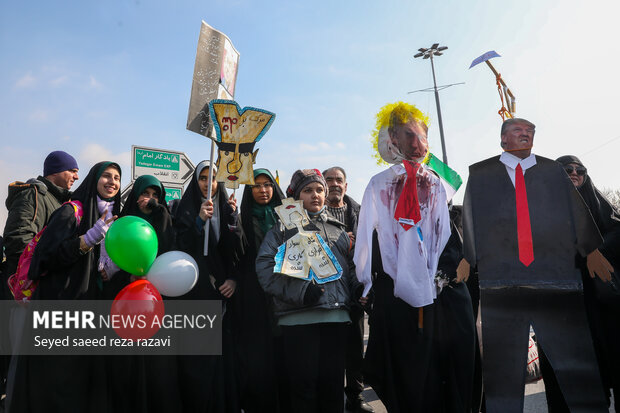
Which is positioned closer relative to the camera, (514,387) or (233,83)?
(514,387)

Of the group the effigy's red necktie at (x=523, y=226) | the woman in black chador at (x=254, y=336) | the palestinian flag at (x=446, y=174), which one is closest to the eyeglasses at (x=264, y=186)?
the woman in black chador at (x=254, y=336)

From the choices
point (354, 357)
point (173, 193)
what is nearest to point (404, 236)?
point (354, 357)

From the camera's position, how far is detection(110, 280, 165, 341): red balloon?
9.08ft

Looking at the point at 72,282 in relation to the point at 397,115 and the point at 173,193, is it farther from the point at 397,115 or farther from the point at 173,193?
the point at 173,193

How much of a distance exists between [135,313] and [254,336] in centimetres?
107

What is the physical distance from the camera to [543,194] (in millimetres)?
2820

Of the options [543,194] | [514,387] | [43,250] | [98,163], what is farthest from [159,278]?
[543,194]

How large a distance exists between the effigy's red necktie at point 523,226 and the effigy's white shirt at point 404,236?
1.58 ft

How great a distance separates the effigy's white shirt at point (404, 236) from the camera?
9.32ft

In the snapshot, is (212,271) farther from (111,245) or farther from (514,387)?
(514,387)

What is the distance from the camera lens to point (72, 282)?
306cm

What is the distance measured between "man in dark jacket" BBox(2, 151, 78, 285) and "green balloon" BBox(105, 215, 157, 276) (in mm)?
1553

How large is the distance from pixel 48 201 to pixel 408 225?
362 cm

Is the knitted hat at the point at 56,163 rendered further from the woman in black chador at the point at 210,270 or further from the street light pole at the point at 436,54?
the street light pole at the point at 436,54
